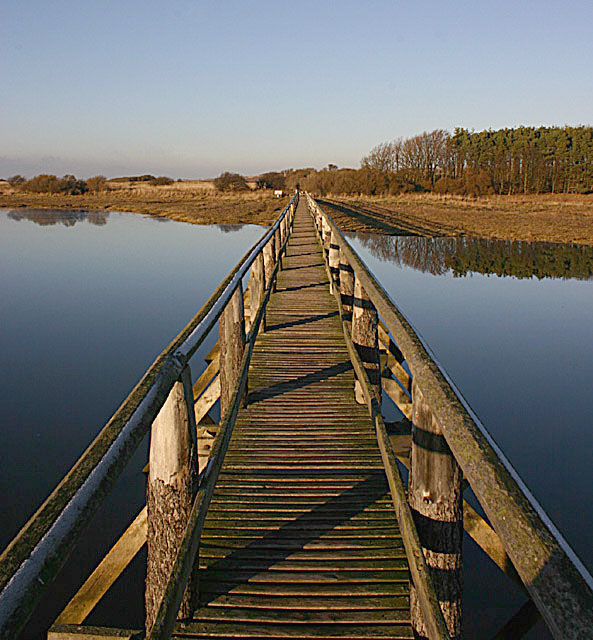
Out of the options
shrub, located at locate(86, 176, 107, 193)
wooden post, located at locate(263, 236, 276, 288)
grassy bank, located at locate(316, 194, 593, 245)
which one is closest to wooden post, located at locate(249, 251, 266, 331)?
wooden post, located at locate(263, 236, 276, 288)

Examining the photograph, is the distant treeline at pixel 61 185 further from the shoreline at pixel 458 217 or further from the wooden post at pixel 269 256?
the wooden post at pixel 269 256

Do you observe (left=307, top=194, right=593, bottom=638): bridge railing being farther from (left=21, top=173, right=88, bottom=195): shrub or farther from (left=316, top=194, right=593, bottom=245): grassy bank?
(left=21, top=173, right=88, bottom=195): shrub

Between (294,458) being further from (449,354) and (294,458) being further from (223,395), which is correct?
(449,354)

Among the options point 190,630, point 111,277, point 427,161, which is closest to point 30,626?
point 190,630

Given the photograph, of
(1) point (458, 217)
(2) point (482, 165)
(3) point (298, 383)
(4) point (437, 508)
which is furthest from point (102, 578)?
(2) point (482, 165)

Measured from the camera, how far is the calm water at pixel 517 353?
6.19 meters

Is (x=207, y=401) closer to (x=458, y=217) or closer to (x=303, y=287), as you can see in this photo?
(x=303, y=287)

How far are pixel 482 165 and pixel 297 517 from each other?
81.4 meters

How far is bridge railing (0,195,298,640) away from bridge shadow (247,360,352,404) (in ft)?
2.87

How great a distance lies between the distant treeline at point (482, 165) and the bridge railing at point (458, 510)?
212 ft

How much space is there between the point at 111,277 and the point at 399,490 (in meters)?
21.2

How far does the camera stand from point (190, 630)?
217cm

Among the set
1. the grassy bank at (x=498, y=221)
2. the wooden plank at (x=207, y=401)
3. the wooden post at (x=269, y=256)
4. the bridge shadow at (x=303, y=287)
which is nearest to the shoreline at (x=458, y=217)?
the grassy bank at (x=498, y=221)

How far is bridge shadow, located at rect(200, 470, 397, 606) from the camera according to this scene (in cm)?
249
